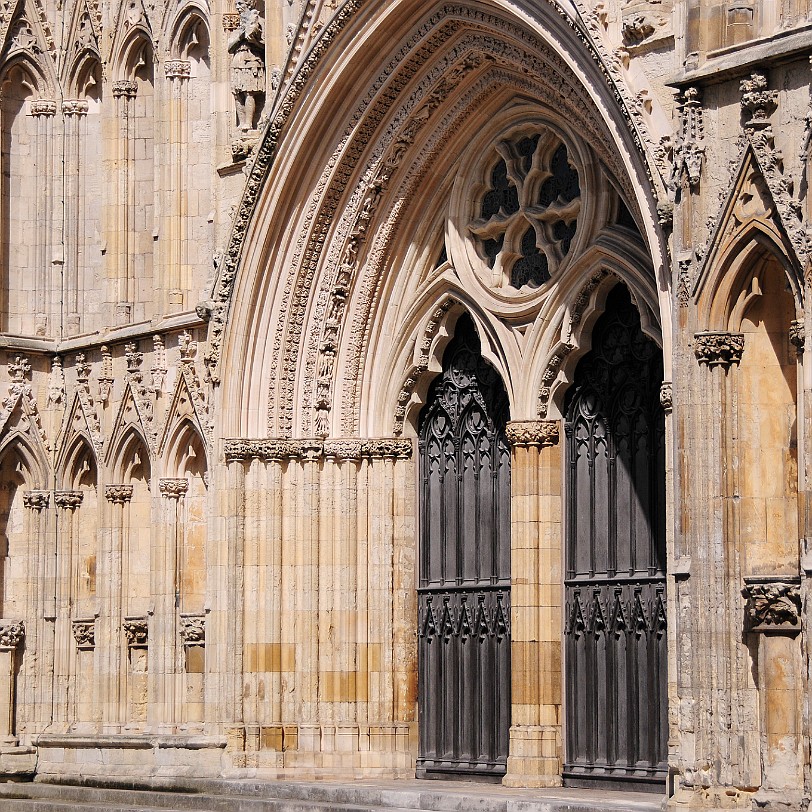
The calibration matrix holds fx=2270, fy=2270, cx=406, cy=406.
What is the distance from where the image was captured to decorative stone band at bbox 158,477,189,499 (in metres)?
20.8

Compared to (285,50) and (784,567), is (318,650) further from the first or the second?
(784,567)

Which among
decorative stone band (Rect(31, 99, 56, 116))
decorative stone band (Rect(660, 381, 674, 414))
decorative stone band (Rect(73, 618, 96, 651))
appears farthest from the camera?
decorative stone band (Rect(31, 99, 56, 116))

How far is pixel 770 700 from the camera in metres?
14.1

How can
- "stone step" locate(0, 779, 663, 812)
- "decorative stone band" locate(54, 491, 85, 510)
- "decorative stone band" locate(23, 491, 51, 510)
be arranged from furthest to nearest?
"decorative stone band" locate(23, 491, 51, 510) → "decorative stone band" locate(54, 491, 85, 510) → "stone step" locate(0, 779, 663, 812)

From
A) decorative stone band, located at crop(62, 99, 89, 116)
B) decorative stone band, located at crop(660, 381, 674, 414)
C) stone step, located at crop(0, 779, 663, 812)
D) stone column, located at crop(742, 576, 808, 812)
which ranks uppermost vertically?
decorative stone band, located at crop(62, 99, 89, 116)

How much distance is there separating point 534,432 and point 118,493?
15.7ft

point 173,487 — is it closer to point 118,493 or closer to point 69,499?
point 118,493

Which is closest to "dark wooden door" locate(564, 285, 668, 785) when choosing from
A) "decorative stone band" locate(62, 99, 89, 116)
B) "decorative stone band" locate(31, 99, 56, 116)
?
"decorative stone band" locate(62, 99, 89, 116)

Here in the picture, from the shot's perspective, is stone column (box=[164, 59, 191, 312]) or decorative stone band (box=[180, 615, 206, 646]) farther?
stone column (box=[164, 59, 191, 312])

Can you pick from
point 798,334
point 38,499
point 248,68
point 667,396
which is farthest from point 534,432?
point 38,499

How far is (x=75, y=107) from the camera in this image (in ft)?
74.2

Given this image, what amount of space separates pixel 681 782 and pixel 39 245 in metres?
10.6

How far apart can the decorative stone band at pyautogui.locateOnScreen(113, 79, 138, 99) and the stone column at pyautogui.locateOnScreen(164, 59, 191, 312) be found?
2.76 ft

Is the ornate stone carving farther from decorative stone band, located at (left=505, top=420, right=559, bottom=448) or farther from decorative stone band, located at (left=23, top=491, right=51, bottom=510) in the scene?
decorative stone band, located at (left=23, top=491, right=51, bottom=510)
